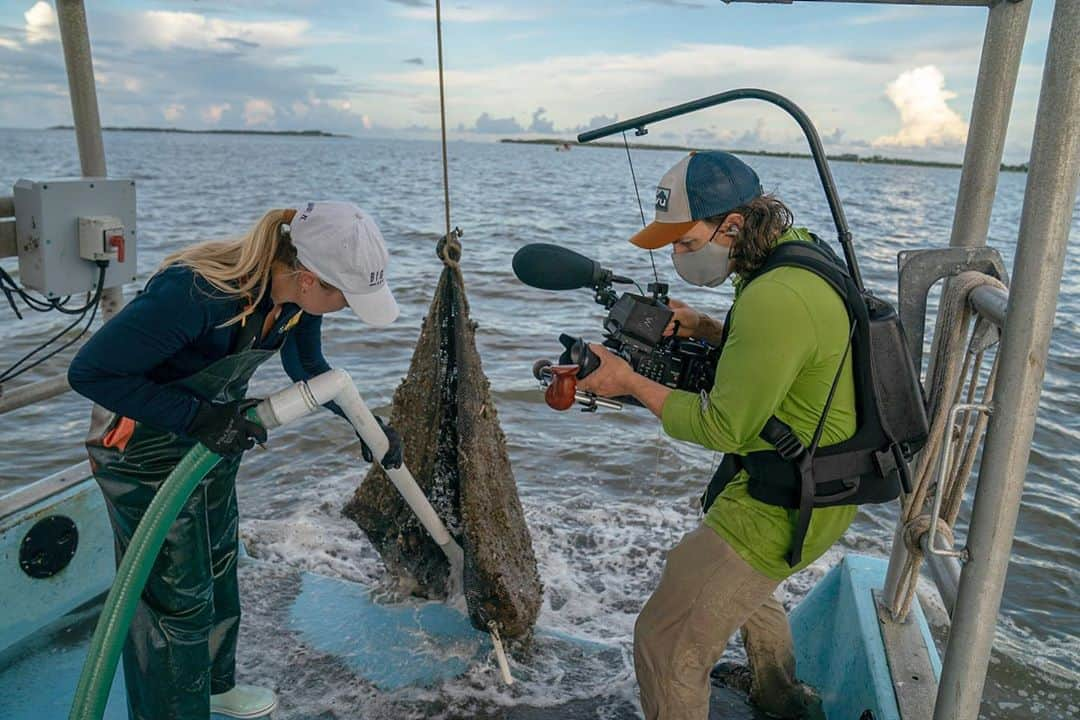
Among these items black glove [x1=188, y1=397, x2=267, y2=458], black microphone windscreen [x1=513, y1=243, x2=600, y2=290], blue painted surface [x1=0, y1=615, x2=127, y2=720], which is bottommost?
blue painted surface [x1=0, y1=615, x2=127, y2=720]

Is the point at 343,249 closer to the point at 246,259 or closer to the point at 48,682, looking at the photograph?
the point at 246,259

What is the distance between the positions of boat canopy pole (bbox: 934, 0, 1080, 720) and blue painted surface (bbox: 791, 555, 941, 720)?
800mm

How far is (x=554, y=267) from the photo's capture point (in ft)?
9.23

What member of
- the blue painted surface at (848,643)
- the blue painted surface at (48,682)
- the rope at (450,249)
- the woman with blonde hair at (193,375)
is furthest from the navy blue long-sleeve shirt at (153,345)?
the blue painted surface at (848,643)

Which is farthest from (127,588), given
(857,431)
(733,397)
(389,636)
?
(857,431)

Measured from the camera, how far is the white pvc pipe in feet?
8.46

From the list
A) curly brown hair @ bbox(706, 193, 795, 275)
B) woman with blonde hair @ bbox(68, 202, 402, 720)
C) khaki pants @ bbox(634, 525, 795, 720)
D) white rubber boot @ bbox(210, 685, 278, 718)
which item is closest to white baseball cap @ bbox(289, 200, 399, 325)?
woman with blonde hair @ bbox(68, 202, 402, 720)

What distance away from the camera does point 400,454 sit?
3174mm

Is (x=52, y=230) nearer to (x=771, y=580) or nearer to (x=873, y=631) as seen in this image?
(x=771, y=580)

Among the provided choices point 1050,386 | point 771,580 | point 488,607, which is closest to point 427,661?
point 488,607

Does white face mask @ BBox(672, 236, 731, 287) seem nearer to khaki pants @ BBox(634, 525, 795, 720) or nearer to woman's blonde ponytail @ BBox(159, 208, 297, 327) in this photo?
khaki pants @ BBox(634, 525, 795, 720)

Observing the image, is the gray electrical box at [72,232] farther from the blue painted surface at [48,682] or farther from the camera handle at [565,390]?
the camera handle at [565,390]

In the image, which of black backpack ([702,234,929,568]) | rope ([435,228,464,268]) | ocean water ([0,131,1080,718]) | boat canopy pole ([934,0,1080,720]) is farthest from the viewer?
ocean water ([0,131,1080,718])

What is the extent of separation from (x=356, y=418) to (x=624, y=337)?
3.19ft
